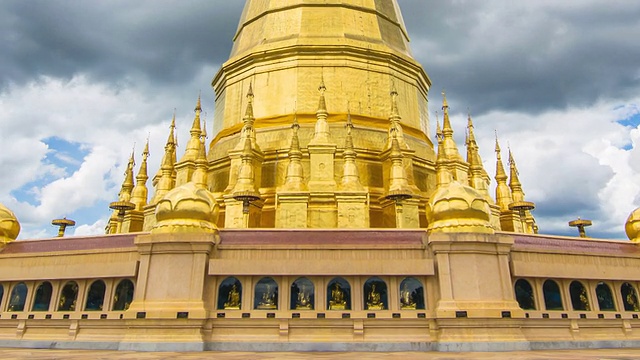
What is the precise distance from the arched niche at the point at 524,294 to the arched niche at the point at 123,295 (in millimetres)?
10523

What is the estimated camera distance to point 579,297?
1384 centimetres

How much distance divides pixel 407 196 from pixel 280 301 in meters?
9.30

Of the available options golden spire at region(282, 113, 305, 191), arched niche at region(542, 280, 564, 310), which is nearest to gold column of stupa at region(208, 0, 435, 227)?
golden spire at region(282, 113, 305, 191)

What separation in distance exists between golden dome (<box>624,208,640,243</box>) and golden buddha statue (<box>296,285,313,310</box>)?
1113 cm

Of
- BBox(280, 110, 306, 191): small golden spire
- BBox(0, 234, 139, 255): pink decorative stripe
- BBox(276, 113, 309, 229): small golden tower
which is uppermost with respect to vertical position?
BBox(280, 110, 306, 191): small golden spire

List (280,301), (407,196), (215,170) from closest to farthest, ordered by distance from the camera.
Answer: (280,301)
(407,196)
(215,170)

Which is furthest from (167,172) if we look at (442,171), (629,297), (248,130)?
(629,297)

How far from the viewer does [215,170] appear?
25000 mm

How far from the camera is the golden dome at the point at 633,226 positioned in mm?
16047

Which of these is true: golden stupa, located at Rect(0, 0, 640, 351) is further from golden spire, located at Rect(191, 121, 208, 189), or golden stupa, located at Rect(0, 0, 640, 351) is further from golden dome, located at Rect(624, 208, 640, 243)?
golden spire, located at Rect(191, 121, 208, 189)

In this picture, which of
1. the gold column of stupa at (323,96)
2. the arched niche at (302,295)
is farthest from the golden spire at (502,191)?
the arched niche at (302,295)

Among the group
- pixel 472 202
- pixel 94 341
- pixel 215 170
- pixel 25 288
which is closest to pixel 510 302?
→ pixel 472 202

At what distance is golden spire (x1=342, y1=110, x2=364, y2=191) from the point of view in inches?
802

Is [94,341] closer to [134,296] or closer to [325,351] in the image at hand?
[134,296]
